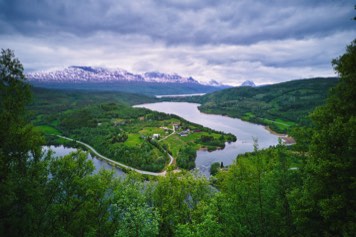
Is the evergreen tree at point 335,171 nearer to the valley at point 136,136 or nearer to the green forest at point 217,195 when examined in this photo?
the green forest at point 217,195

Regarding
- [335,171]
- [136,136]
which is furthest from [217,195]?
[136,136]

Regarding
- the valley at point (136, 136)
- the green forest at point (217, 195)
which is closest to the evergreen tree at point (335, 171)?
the green forest at point (217, 195)

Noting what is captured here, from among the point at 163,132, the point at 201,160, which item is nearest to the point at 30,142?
the point at 201,160

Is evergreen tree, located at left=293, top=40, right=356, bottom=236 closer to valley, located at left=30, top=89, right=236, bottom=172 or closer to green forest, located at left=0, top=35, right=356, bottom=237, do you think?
green forest, located at left=0, top=35, right=356, bottom=237

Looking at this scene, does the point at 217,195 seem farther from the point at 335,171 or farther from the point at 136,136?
the point at 136,136

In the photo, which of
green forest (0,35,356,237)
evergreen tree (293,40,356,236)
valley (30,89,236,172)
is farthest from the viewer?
valley (30,89,236,172)

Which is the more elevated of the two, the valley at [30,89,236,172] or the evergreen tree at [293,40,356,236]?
the evergreen tree at [293,40,356,236]

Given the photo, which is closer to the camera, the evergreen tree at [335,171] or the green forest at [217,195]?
the evergreen tree at [335,171]

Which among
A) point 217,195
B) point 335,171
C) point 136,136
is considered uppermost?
point 335,171

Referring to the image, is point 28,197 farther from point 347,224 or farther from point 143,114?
point 143,114

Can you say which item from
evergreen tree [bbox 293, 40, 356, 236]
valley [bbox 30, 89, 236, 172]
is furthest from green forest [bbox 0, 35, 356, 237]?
valley [bbox 30, 89, 236, 172]

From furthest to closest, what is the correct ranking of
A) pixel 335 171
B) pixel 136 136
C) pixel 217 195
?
pixel 136 136, pixel 217 195, pixel 335 171
